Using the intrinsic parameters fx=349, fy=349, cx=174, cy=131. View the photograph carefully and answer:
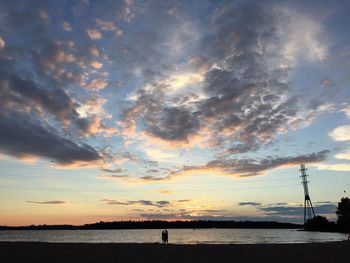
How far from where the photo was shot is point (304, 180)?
585ft

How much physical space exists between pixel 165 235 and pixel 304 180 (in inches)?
5464
